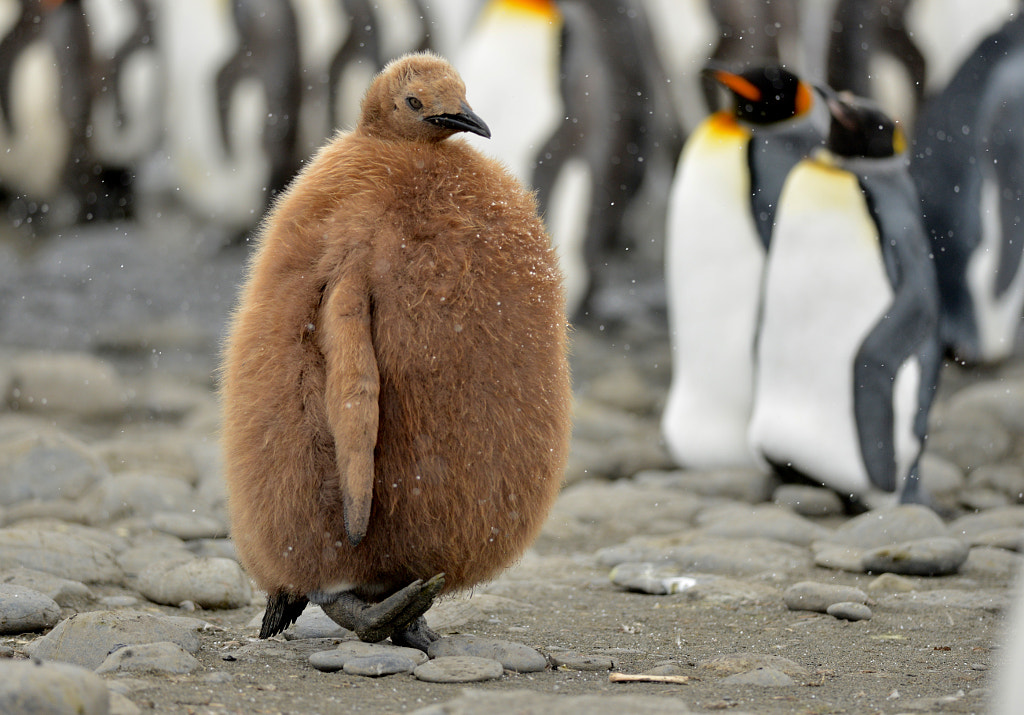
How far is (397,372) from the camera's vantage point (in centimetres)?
203

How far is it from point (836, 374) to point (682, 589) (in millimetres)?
1664

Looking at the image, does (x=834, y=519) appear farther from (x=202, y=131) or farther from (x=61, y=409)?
(x=202, y=131)

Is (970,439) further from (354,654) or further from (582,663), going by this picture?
(354,654)

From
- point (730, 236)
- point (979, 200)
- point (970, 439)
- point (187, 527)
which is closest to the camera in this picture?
point (187, 527)

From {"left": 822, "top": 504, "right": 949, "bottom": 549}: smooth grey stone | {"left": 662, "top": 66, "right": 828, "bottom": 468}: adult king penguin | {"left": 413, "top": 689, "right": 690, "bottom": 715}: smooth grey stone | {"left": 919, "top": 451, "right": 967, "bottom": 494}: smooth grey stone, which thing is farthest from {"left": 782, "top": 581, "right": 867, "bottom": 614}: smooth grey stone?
{"left": 662, "top": 66, "right": 828, "bottom": 468}: adult king penguin

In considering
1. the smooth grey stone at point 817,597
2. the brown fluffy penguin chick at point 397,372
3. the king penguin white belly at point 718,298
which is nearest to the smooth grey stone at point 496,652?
the brown fluffy penguin chick at point 397,372

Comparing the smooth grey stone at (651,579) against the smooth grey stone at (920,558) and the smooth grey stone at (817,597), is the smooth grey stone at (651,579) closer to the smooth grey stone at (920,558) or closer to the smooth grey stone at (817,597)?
the smooth grey stone at (817,597)

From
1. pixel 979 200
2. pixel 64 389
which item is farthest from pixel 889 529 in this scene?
pixel 64 389

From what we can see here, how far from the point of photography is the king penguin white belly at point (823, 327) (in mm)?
4363

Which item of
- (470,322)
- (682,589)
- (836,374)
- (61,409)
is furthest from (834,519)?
(61,409)

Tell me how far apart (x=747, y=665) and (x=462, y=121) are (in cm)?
113

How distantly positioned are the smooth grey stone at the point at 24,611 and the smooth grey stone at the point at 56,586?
0.15 metres

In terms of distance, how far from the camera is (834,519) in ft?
14.3

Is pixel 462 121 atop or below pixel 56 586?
atop
